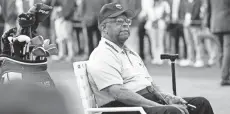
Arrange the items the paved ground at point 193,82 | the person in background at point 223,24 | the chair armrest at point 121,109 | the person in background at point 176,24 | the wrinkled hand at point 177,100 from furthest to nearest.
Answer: the person in background at point 176,24 → the person in background at point 223,24 → the paved ground at point 193,82 → the wrinkled hand at point 177,100 → the chair armrest at point 121,109

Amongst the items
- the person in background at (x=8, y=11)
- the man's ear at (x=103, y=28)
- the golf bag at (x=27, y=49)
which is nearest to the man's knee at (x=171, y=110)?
the man's ear at (x=103, y=28)

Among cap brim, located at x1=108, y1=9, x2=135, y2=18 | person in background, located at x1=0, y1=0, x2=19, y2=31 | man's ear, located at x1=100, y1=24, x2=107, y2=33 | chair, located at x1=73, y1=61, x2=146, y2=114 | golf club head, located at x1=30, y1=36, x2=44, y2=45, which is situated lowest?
chair, located at x1=73, y1=61, x2=146, y2=114

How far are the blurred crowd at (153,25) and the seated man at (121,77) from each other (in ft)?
29.6

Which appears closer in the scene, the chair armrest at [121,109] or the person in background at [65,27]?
the chair armrest at [121,109]

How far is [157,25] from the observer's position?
15445 mm

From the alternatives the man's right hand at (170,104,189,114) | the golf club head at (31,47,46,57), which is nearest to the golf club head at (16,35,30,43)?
the golf club head at (31,47,46,57)

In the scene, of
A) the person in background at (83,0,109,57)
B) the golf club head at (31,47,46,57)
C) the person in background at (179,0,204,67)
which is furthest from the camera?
the person in background at (83,0,109,57)

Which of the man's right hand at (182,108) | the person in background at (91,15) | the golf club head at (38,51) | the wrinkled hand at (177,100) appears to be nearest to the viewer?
the man's right hand at (182,108)

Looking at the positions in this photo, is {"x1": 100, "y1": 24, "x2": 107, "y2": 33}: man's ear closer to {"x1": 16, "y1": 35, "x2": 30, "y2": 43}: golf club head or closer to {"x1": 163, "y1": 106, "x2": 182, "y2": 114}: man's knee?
{"x1": 16, "y1": 35, "x2": 30, "y2": 43}: golf club head

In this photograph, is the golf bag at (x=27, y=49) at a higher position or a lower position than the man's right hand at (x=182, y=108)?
higher

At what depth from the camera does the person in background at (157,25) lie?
49.6 feet

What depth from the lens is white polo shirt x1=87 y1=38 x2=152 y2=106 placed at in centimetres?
446

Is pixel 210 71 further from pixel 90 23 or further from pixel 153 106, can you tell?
pixel 153 106

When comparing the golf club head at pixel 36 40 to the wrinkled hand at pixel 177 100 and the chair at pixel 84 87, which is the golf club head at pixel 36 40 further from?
the wrinkled hand at pixel 177 100
